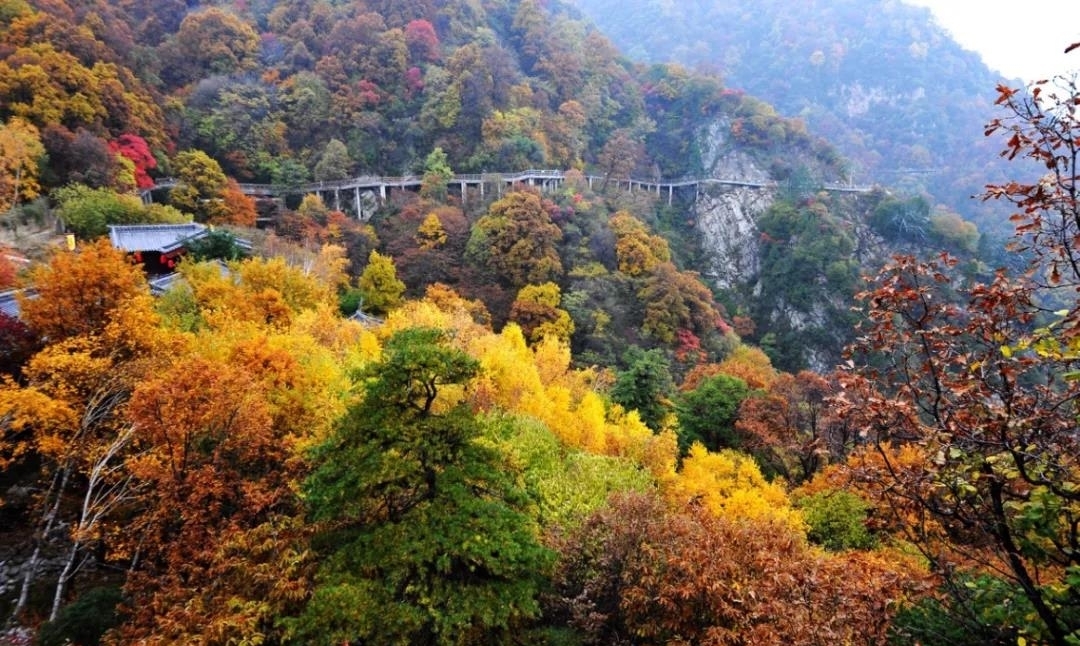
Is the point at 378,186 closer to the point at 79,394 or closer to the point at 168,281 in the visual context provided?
the point at 168,281

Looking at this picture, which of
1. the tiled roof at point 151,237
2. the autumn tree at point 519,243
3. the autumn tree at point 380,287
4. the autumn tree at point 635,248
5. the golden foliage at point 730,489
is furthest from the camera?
the autumn tree at point 635,248

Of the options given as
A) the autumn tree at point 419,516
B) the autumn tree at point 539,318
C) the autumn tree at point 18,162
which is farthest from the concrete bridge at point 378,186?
the autumn tree at point 419,516

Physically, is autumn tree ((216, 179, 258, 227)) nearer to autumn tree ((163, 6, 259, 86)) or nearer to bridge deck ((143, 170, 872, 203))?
bridge deck ((143, 170, 872, 203))

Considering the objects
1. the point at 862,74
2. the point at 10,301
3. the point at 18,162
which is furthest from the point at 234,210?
the point at 862,74

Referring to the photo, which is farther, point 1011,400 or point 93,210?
point 93,210

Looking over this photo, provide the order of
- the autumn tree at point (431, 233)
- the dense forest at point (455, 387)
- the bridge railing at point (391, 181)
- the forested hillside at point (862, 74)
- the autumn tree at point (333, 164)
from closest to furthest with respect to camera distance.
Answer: the dense forest at point (455, 387), the autumn tree at point (431, 233), the bridge railing at point (391, 181), the autumn tree at point (333, 164), the forested hillside at point (862, 74)

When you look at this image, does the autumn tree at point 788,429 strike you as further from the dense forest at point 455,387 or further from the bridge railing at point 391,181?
the bridge railing at point 391,181

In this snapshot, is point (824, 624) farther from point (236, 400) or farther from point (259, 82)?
point (259, 82)
